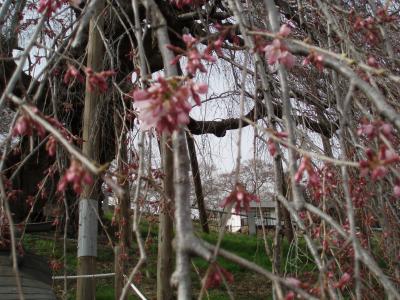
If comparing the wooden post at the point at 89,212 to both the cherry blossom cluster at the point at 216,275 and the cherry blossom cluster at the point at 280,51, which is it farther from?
the cherry blossom cluster at the point at 216,275

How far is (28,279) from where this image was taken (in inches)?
105

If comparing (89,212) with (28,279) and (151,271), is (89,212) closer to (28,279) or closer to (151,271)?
(28,279)

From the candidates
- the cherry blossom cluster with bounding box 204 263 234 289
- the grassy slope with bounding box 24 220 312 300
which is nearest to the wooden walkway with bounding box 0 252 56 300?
the cherry blossom cluster with bounding box 204 263 234 289

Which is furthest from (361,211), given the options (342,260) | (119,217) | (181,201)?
(181,201)

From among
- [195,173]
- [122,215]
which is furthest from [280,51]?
[195,173]

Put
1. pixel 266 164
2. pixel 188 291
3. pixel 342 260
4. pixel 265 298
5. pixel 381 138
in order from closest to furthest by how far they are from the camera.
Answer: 1. pixel 188 291
2. pixel 381 138
3. pixel 342 260
4. pixel 266 164
5. pixel 265 298

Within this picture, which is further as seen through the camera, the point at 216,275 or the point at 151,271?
the point at 151,271

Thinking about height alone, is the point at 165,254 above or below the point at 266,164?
below

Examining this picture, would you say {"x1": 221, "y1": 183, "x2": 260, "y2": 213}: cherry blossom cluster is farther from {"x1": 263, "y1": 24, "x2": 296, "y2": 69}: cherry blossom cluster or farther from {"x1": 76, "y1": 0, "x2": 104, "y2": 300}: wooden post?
{"x1": 76, "y1": 0, "x2": 104, "y2": 300}: wooden post

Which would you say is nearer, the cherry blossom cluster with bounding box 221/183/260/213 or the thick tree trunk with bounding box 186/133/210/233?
the cherry blossom cluster with bounding box 221/183/260/213

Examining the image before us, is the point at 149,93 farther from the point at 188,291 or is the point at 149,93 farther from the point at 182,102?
the point at 188,291

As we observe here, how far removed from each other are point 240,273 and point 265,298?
0.98 metres

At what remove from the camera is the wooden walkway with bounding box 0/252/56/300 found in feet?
8.00

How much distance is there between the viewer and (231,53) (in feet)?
14.0
